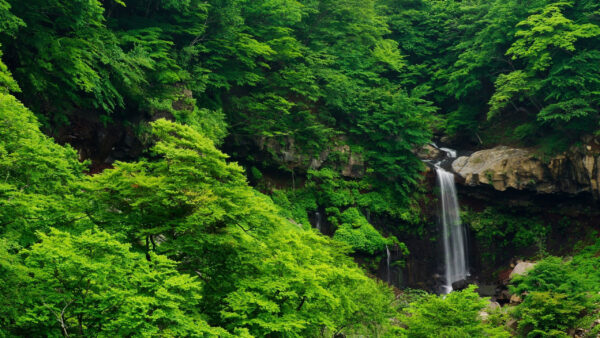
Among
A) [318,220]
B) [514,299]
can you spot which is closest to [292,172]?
[318,220]

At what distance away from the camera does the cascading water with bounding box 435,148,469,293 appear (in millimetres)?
25031

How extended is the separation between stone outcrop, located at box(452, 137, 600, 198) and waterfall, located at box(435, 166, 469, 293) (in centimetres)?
107

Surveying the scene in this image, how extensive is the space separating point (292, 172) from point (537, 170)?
14.4 m

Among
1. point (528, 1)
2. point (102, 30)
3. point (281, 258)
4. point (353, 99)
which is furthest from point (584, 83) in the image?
point (102, 30)

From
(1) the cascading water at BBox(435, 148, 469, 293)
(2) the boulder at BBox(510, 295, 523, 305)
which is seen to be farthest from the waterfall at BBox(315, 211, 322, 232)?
(2) the boulder at BBox(510, 295, 523, 305)

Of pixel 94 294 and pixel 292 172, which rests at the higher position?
pixel 292 172

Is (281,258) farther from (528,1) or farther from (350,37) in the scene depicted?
(528,1)

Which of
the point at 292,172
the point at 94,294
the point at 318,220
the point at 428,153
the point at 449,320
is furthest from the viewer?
the point at 428,153

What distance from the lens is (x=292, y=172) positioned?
74.9 ft

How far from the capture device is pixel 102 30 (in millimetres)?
15086

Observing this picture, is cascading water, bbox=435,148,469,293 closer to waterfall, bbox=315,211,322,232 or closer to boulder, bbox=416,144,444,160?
boulder, bbox=416,144,444,160

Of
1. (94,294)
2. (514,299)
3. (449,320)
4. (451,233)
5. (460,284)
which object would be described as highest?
(451,233)

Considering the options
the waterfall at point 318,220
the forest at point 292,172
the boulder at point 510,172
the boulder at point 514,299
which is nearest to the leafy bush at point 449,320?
the forest at point 292,172

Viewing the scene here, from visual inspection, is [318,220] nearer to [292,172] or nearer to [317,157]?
[292,172]
